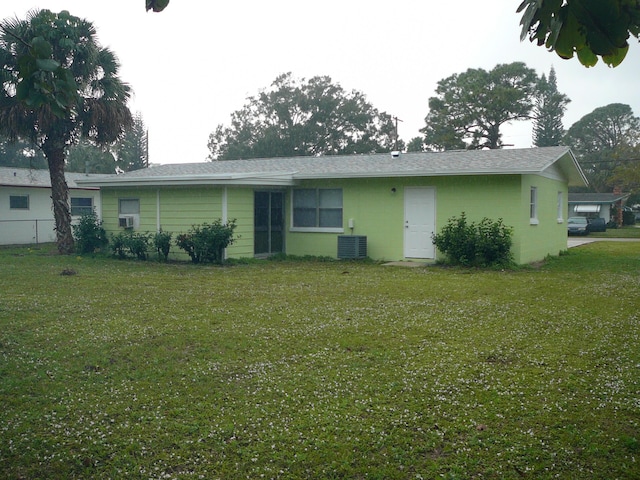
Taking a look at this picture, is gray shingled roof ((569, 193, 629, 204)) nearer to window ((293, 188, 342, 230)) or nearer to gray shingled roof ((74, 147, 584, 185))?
gray shingled roof ((74, 147, 584, 185))

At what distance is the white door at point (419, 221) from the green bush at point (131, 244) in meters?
7.41

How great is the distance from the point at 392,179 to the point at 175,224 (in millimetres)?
6381

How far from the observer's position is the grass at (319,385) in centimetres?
415

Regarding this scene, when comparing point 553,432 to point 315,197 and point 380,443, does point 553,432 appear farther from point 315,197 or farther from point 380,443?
point 315,197

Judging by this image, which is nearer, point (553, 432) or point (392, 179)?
point (553, 432)

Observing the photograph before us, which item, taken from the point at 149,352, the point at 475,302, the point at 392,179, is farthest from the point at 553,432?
the point at 392,179

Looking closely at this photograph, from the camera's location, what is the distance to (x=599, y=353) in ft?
21.9

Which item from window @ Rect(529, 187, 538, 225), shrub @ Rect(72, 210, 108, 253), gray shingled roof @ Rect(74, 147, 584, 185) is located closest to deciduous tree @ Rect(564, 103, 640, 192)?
gray shingled roof @ Rect(74, 147, 584, 185)

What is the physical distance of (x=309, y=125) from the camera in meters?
50.6

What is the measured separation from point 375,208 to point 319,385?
39.4 feet

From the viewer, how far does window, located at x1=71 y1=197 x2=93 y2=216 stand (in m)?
27.3

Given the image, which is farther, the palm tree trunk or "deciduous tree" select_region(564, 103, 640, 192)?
"deciduous tree" select_region(564, 103, 640, 192)

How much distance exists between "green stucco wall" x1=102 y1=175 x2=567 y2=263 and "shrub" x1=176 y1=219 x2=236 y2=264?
0.47 metres

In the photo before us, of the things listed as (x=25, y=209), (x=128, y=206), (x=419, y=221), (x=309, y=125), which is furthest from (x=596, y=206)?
(x=25, y=209)
